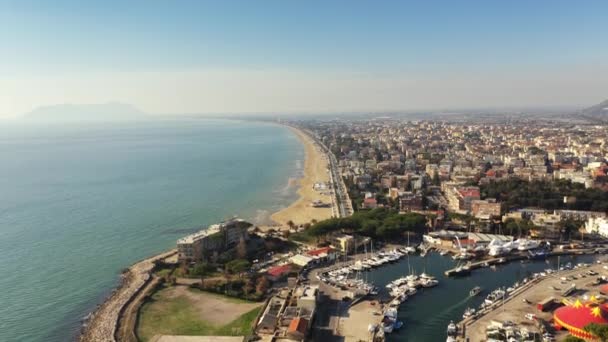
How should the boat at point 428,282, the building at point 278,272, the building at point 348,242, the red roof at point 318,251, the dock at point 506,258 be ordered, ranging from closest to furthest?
the boat at point 428,282 → the building at point 278,272 → the dock at point 506,258 → the red roof at point 318,251 → the building at point 348,242

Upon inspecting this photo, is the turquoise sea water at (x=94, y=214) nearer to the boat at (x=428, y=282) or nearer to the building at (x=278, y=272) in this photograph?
the building at (x=278, y=272)

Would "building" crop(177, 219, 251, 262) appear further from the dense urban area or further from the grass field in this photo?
the grass field

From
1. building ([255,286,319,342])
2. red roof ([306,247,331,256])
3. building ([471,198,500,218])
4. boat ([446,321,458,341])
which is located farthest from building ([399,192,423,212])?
boat ([446,321,458,341])

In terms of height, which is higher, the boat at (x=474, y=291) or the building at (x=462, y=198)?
the building at (x=462, y=198)

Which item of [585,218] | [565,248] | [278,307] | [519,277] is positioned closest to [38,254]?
[278,307]

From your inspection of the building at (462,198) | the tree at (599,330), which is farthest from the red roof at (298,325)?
the building at (462,198)

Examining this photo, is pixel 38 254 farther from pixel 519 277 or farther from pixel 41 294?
pixel 519 277
